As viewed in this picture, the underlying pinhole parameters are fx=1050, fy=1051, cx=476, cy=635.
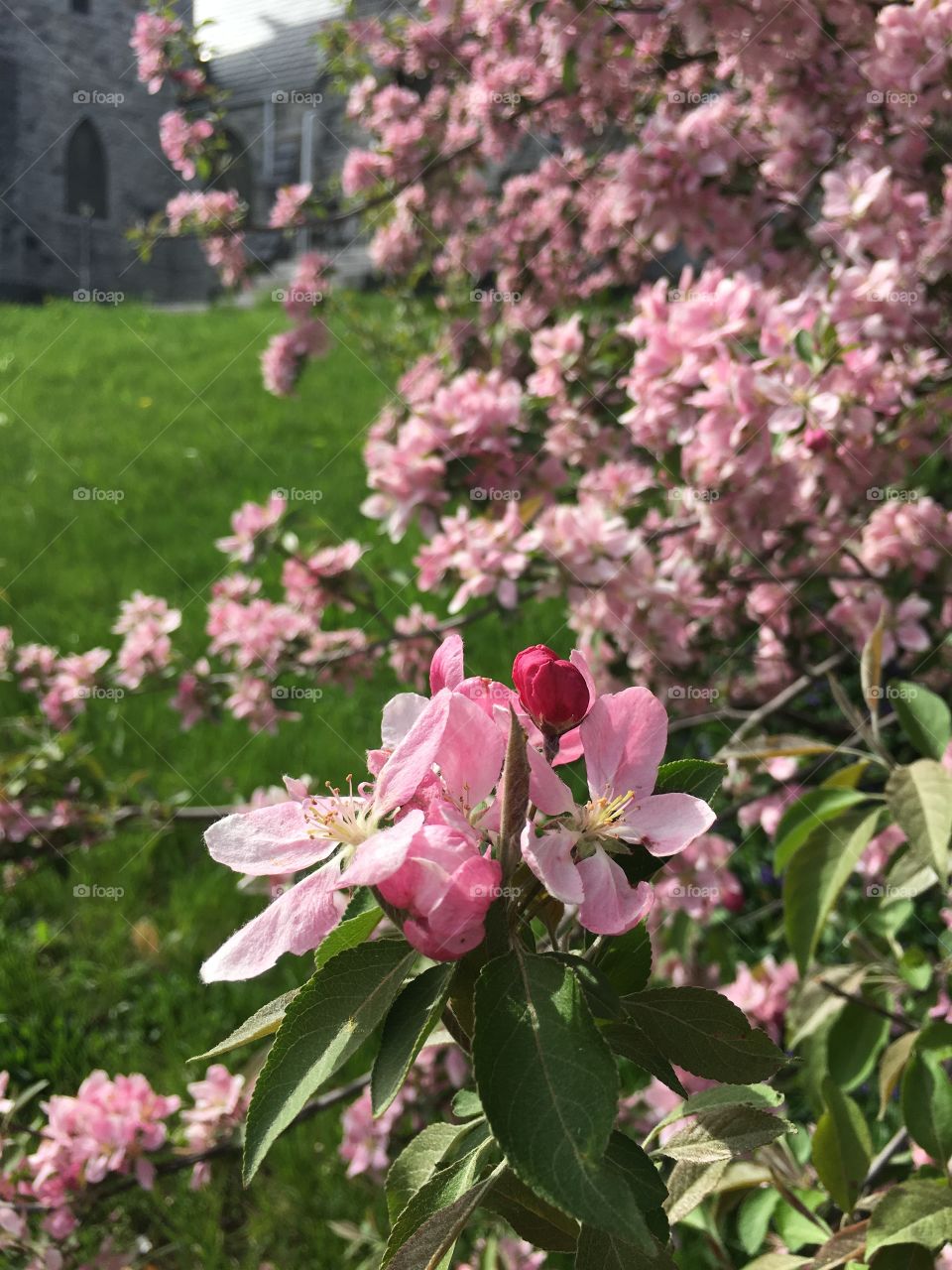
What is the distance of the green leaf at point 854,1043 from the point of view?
1181mm

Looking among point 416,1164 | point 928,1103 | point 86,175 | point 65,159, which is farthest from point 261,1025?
point 65,159

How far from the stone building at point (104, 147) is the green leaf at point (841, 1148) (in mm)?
4676

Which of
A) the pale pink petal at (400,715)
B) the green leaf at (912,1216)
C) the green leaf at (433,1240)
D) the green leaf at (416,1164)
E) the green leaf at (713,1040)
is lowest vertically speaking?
the green leaf at (912,1216)

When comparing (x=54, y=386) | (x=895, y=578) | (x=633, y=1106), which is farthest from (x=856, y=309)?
(x=54, y=386)

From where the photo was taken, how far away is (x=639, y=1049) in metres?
0.54

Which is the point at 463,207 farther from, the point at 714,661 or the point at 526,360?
the point at 714,661

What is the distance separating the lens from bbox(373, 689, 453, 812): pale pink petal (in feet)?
1.61

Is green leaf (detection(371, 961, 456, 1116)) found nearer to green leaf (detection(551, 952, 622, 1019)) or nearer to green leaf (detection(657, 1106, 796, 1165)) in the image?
green leaf (detection(551, 952, 622, 1019))

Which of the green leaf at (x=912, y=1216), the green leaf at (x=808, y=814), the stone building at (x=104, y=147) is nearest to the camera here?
the green leaf at (x=912, y=1216)

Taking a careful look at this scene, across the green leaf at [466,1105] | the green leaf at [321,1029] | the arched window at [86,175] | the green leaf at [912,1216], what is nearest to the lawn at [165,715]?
the green leaf at [466,1105]

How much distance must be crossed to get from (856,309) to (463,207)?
2.66 metres

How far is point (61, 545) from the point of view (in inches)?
167

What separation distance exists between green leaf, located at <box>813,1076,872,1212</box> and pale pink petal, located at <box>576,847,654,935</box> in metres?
0.48

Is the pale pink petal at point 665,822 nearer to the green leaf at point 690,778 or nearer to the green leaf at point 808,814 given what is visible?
the green leaf at point 690,778
